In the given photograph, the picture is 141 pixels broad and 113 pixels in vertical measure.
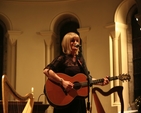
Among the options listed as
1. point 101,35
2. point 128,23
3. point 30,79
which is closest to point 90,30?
point 101,35

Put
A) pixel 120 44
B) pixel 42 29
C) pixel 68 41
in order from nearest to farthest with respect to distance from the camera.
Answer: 1. pixel 68 41
2. pixel 120 44
3. pixel 42 29

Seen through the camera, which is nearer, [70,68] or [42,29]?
[70,68]

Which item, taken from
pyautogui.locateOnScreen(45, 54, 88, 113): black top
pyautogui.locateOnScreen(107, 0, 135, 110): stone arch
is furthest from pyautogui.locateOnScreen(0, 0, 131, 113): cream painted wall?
pyautogui.locateOnScreen(45, 54, 88, 113): black top

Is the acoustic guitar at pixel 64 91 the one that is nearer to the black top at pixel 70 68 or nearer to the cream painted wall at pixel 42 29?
the black top at pixel 70 68

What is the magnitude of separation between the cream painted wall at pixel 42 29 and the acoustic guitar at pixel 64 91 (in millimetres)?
3398

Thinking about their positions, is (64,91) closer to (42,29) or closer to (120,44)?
(120,44)

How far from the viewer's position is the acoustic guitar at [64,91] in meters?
3.55

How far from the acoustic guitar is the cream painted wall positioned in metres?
3.40

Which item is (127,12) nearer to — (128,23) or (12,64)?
(128,23)

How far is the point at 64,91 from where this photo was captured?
3605 millimetres

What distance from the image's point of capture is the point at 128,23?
23.7ft

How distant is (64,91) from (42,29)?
439 cm

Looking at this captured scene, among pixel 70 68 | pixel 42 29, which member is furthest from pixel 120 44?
pixel 70 68

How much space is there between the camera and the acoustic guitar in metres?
3.55
